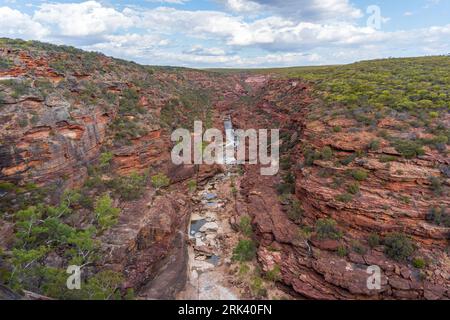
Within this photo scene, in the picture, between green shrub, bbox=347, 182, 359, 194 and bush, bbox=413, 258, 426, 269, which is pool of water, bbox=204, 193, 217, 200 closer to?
green shrub, bbox=347, 182, 359, 194

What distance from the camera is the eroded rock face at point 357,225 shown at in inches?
550

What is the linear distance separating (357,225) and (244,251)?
7170 mm

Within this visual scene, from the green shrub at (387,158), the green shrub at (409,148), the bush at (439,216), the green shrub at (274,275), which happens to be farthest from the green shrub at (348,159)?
the green shrub at (274,275)

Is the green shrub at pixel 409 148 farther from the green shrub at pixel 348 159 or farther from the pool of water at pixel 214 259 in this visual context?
the pool of water at pixel 214 259

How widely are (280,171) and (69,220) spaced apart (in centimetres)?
1791

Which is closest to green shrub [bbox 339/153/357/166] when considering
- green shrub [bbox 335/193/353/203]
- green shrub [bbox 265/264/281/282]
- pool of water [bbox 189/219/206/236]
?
green shrub [bbox 335/193/353/203]

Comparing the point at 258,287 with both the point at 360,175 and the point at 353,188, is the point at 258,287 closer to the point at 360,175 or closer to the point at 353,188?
the point at 353,188

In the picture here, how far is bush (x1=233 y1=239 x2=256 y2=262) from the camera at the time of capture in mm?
18422

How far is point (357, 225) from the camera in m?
16.4

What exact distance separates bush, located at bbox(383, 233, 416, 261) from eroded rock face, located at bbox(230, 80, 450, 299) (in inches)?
11.4

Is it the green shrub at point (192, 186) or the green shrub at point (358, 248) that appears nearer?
the green shrub at point (358, 248)

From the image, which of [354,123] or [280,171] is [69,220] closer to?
[280,171]

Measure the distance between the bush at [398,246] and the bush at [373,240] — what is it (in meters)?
0.34

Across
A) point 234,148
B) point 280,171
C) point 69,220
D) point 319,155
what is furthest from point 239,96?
point 69,220
